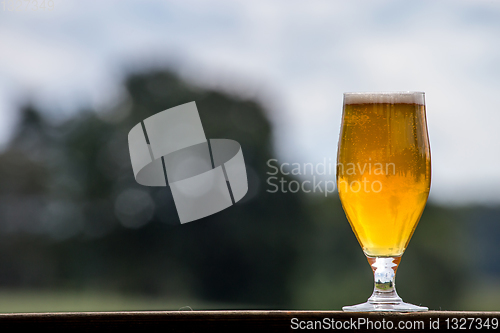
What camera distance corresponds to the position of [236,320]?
18.0 inches

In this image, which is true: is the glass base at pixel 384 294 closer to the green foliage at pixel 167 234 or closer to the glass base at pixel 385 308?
the glass base at pixel 385 308

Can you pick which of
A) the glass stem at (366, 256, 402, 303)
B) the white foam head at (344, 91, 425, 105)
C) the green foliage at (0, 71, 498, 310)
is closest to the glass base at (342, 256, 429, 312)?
the glass stem at (366, 256, 402, 303)

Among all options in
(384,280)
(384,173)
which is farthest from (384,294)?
(384,173)

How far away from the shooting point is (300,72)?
39.2 ft

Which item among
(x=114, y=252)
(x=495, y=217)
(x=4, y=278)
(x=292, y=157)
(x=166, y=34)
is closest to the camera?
(x=292, y=157)

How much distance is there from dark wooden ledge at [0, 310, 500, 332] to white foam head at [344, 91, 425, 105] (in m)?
0.22

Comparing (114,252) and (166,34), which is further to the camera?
(166,34)

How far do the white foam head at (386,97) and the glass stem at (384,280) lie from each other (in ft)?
0.55

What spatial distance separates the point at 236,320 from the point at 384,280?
167 millimetres

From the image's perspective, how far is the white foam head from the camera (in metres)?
0.55

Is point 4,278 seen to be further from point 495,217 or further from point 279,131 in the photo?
point 495,217

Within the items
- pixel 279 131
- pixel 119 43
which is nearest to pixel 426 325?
pixel 279 131

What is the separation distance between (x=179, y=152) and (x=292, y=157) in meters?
3.24

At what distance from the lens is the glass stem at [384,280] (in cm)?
51
